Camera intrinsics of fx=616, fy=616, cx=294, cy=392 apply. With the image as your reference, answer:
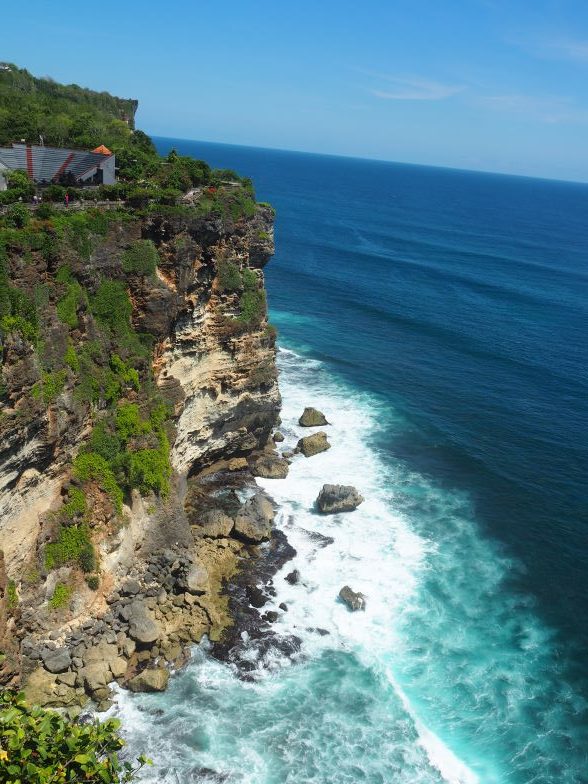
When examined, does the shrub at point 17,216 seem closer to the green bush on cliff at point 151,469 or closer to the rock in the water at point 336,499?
the green bush on cliff at point 151,469

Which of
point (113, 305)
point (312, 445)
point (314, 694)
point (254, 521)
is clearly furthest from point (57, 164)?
point (314, 694)

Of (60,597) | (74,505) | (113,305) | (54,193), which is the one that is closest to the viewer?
(60,597)

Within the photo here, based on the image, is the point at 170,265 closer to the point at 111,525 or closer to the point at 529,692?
the point at 111,525

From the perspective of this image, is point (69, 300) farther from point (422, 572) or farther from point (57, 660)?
point (422, 572)

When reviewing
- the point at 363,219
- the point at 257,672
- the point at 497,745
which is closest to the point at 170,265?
the point at 257,672

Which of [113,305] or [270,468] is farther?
[270,468]

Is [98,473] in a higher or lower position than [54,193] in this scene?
lower

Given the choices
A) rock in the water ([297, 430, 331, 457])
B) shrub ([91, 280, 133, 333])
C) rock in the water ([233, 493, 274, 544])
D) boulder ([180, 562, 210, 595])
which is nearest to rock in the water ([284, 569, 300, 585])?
rock in the water ([233, 493, 274, 544])

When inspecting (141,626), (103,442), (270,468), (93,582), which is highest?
(103,442)
